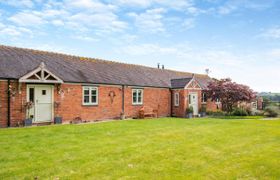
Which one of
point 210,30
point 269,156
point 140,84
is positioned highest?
point 210,30

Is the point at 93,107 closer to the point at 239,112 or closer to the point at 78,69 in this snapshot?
the point at 78,69

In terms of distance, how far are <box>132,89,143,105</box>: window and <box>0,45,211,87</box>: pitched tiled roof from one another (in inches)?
27.4

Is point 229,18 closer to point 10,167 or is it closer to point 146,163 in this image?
point 146,163

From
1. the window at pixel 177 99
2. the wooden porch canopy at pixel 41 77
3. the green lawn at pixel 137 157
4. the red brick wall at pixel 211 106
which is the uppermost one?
the wooden porch canopy at pixel 41 77

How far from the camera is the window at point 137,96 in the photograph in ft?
74.6

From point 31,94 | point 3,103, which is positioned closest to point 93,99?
point 31,94

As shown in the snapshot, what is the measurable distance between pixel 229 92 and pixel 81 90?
15608 mm

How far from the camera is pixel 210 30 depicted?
20906 millimetres

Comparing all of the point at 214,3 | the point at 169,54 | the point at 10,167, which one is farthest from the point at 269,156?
the point at 169,54

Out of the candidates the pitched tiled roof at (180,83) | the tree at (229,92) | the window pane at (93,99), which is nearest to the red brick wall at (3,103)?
the window pane at (93,99)

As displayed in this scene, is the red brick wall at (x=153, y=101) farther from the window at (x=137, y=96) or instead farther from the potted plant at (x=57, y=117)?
the potted plant at (x=57, y=117)

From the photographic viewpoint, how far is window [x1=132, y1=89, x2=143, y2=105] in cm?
2274

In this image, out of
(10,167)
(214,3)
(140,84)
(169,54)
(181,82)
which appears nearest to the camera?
(10,167)

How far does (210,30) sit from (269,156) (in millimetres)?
14886
